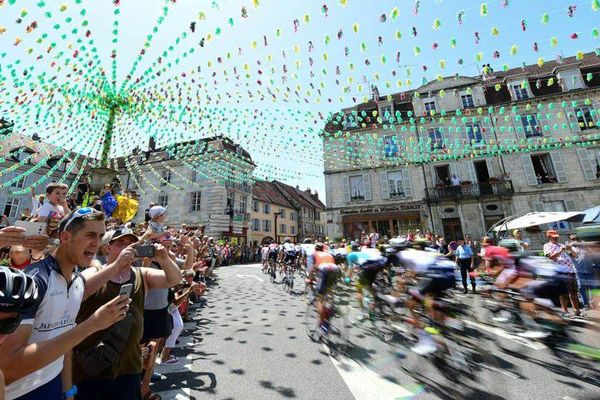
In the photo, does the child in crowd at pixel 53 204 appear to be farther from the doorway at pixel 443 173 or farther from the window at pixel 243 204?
the window at pixel 243 204

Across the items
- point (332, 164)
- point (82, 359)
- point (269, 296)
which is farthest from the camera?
point (332, 164)

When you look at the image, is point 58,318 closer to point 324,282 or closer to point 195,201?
point 324,282

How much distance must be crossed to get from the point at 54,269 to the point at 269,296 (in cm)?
869

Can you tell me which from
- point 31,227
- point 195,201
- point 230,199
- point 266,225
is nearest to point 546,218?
point 31,227

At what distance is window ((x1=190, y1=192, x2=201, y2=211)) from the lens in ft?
94.0

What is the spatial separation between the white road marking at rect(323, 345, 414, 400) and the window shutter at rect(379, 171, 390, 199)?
61.4ft

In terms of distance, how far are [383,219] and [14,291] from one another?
71.7 ft

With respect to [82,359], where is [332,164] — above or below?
above

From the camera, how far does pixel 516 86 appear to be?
20.5m

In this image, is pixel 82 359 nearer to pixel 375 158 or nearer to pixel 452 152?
pixel 375 158

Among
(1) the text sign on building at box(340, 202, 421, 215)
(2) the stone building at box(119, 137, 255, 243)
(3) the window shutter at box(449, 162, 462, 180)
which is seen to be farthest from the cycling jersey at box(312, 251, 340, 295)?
(2) the stone building at box(119, 137, 255, 243)

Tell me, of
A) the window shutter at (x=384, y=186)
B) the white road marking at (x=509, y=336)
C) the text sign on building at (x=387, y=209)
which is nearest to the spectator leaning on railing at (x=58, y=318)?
the white road marking at (x=509, y=336)

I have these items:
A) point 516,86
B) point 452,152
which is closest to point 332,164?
point 452,152

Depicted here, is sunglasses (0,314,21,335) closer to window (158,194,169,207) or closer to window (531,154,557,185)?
window (531,154,557,185)
